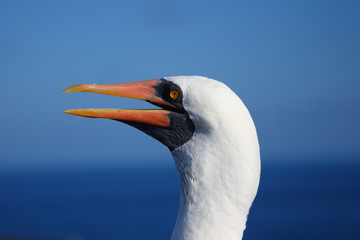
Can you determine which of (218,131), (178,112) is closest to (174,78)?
(178,112)

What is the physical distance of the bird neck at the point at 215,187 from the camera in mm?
4441

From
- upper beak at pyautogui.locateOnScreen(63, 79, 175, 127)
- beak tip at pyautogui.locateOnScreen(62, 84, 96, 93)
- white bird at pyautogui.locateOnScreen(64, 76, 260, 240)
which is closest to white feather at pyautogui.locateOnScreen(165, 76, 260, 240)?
white bird at pyautogui.locateOnScreen(64, 76, 260, 240)

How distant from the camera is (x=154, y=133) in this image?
5.00 m

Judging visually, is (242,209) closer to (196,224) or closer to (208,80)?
(196,224)

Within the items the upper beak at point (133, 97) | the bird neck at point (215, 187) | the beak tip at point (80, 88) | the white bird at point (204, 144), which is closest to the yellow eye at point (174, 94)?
the white bird at point (204, 144)

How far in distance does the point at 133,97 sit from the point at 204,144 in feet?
2.51

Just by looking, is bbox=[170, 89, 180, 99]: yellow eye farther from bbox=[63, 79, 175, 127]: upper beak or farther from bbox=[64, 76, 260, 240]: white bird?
bbox=[63, 79, 175, 127]: upper beak

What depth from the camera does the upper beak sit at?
191 inches

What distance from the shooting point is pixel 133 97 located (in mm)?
4859

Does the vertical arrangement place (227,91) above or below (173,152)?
above

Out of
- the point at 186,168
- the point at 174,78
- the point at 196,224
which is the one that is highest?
the point at 174,78

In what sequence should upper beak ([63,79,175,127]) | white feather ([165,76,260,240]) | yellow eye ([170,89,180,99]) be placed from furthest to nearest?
upper beak ([63,79,175,127]), yellow eye ([170,89,180,99]), white feather ([165,76,260,240])

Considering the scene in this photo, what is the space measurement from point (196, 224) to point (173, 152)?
0.67 m

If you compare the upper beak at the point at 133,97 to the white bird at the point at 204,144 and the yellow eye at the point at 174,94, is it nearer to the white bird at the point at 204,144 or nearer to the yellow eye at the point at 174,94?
the white bird at the point at 204,144
